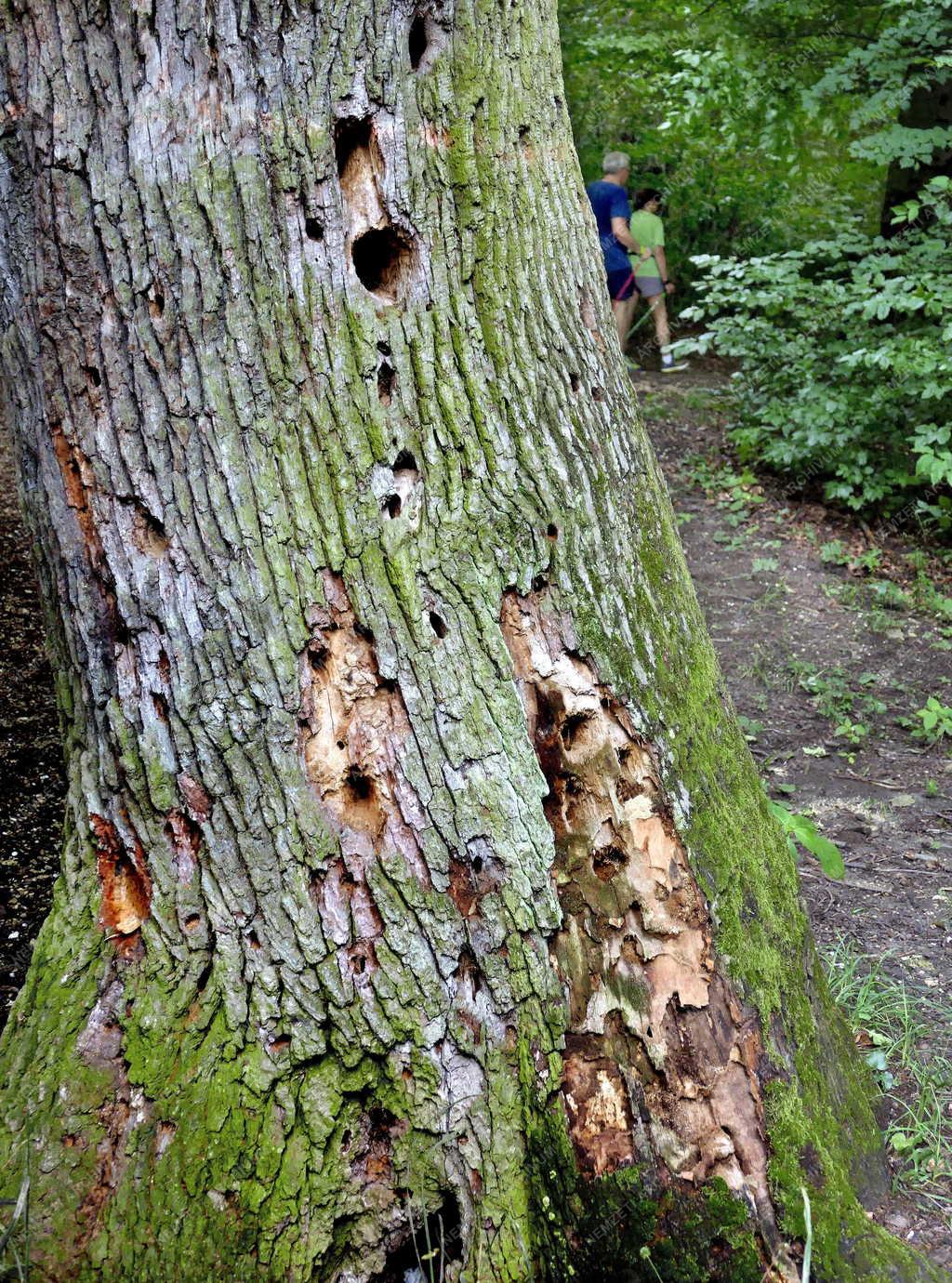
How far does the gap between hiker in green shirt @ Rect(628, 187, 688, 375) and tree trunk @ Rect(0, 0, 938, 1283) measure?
8379 millimetres

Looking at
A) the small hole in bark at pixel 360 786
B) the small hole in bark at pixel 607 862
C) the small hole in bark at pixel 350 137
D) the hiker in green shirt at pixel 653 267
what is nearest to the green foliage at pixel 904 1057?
the small hole in bark at pixel 607 862

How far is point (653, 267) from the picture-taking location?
32.1 feet

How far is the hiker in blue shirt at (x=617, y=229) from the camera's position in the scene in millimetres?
9000

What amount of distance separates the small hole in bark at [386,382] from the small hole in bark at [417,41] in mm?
Answer: 553

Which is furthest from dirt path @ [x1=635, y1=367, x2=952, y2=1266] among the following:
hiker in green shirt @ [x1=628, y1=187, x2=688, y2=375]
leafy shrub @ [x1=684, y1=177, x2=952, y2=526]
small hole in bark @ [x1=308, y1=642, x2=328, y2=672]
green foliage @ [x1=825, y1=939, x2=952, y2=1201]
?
hiker in green shirt @ [x1=628, y1=187, x2=688, y2=375]

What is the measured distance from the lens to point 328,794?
1.74 m

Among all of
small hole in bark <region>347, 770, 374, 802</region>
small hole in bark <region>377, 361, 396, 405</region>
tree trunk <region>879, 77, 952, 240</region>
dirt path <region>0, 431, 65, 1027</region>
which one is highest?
tree trunk <region>879, 77, 952, 240</region>

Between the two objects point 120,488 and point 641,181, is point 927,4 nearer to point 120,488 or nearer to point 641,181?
point 120,488

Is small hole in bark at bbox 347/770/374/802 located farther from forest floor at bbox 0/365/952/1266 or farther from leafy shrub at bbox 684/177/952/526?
leafy shrub at bbox 684/177/952/526

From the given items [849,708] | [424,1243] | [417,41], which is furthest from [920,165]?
[424,1243]

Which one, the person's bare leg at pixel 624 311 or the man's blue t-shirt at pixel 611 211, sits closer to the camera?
the man's blue t-shirt at pixel 611 211

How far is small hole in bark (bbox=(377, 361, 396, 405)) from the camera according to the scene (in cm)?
177

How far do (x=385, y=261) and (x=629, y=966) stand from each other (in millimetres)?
1364

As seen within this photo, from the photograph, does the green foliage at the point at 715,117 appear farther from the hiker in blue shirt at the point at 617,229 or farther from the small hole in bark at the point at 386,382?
the small hole in bark at the point at 386,382
